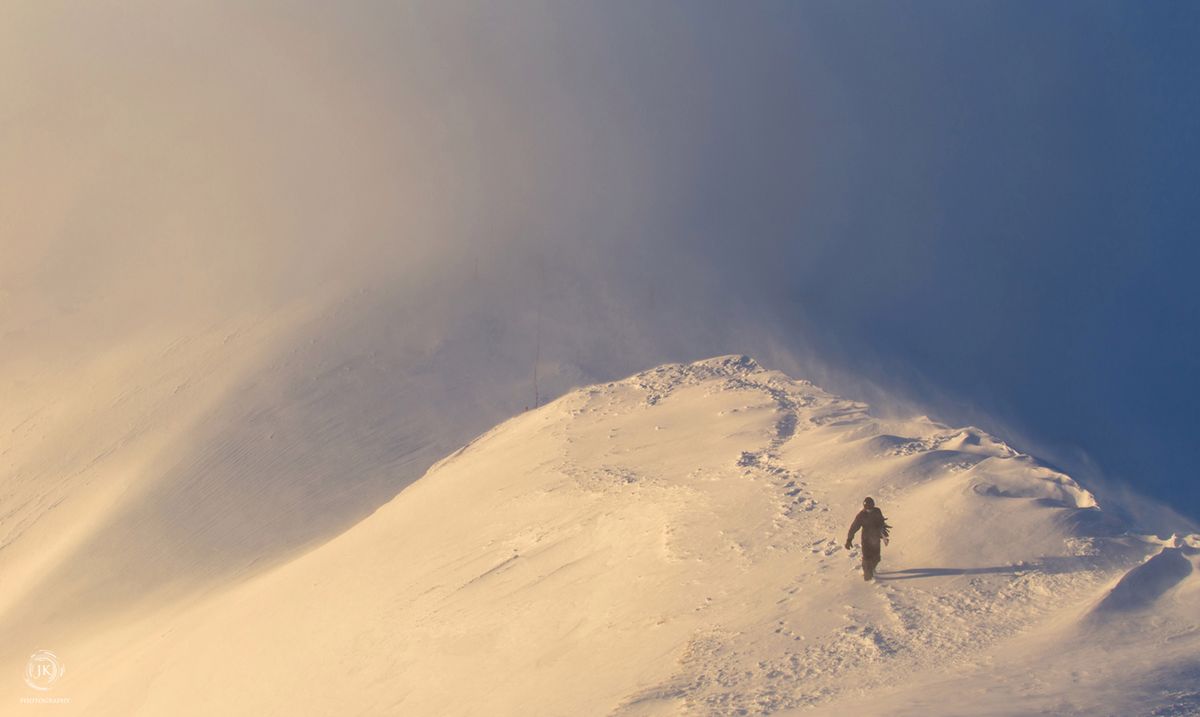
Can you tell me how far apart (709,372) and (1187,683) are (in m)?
9.48

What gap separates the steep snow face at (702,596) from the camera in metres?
7.55

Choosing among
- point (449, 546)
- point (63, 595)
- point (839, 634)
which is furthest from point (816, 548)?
point (63, 595)

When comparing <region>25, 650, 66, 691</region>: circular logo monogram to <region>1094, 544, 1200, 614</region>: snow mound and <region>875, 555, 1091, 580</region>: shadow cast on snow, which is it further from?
<region>1094, 544, 1200, 614</region>: snow mound

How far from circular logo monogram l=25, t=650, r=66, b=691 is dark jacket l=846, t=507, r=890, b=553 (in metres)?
10.7

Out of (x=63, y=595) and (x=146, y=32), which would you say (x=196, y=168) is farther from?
(x=63, y=595)

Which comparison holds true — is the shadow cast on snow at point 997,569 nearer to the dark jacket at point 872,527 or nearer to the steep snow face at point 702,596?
the steep snow face at point 702,596

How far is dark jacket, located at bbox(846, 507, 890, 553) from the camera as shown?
8406 mm

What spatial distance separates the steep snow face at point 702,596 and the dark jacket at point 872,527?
393 millimetres

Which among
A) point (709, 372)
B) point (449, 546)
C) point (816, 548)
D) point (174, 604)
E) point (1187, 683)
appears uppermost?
point (709, 372)

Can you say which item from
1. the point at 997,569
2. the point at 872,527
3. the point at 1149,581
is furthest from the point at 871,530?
the point at 1149,581

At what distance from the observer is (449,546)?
1242cm

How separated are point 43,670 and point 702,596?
9.88 m

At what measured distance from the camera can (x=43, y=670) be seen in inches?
572

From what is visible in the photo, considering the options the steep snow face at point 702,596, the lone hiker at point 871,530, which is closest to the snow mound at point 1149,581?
the steep snow face at point 702,596
